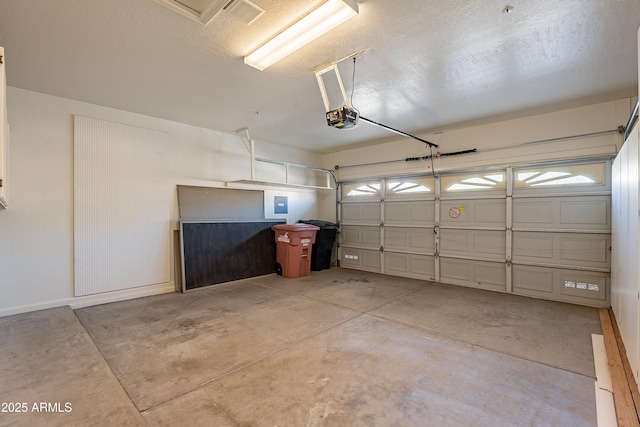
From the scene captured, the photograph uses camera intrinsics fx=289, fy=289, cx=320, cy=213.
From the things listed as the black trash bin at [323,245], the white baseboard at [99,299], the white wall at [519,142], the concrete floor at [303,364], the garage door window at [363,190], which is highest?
the white wall at [519,142]

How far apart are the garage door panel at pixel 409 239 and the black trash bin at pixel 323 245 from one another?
1.21 metres

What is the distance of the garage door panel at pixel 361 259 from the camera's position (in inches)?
252

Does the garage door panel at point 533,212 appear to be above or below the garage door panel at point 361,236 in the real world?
above

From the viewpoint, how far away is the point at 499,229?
4.82 m

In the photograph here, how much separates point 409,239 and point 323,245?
72.6 inches

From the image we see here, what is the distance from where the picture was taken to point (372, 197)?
6.51 m

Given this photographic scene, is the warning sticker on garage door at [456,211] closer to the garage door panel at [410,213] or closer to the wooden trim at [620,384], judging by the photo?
the garage door panel at [410,213]

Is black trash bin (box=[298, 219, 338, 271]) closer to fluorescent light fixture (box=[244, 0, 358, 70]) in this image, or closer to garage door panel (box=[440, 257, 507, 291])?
garage door panel (box=[440, 257, 507, 291])

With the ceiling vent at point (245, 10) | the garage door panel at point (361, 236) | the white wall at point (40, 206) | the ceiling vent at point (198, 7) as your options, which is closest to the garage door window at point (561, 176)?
the garage door panel at point (361, 236)

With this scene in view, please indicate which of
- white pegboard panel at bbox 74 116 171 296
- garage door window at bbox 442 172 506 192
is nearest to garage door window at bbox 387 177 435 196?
garage door window at bbox 442 172 506 192

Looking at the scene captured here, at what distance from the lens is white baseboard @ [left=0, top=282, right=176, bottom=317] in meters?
3.60

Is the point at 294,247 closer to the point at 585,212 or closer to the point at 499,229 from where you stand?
the point at 499,229

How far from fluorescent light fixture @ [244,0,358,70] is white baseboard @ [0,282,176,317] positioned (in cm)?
375

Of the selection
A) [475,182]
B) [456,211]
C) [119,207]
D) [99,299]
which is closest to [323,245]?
[456,211]
